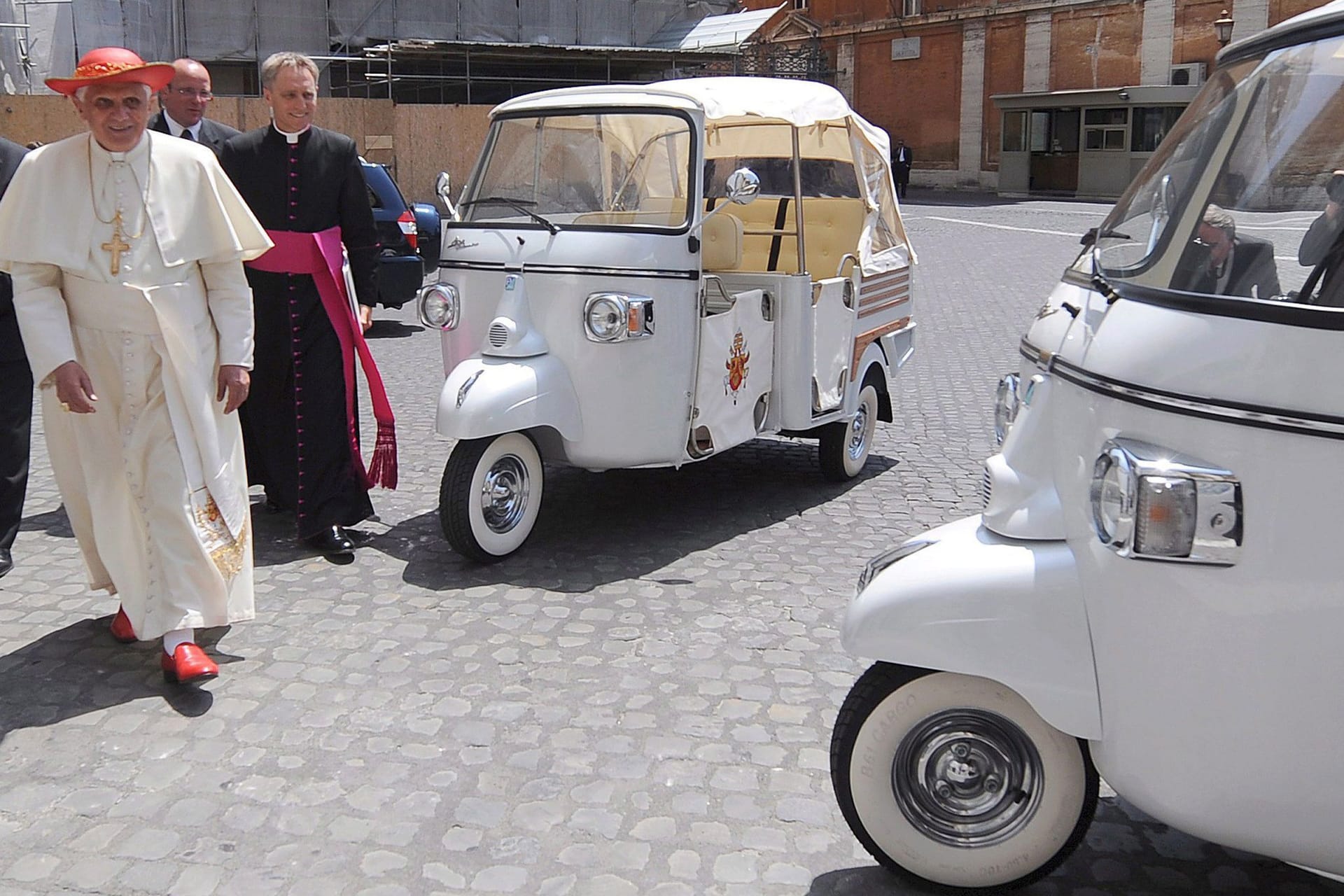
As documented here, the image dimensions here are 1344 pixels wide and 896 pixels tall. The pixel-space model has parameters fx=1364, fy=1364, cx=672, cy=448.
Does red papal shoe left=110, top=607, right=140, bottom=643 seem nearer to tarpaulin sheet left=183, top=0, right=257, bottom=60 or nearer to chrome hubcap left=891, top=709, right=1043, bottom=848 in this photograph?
chrome hubcap left=891, top=709, right=1043, bottom=848

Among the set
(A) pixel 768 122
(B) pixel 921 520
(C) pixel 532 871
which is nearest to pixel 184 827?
(C) pixel 532 871

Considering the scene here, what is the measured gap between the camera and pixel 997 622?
2.91m

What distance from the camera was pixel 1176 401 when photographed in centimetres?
262

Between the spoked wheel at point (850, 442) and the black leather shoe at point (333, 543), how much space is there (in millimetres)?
2641

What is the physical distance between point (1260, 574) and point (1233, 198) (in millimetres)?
821

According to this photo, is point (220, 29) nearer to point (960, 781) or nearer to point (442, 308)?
point (442, 308)

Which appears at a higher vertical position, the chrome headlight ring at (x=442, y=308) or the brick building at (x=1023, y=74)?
the brick building at (x=1023, y=74)

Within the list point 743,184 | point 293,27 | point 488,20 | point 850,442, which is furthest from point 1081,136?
point 743,184

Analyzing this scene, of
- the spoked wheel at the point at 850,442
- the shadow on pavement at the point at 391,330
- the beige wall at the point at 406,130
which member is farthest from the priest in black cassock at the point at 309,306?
the beige wall at the point at 406,130

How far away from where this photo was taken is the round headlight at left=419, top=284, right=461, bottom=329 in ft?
20.6

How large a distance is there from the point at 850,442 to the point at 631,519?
1.47 m

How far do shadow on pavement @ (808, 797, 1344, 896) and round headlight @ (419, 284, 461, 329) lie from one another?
12.0 ft

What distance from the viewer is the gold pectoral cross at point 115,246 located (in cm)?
436

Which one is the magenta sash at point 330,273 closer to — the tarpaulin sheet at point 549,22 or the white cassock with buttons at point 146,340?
the white cassock with buttons at point 146,340
